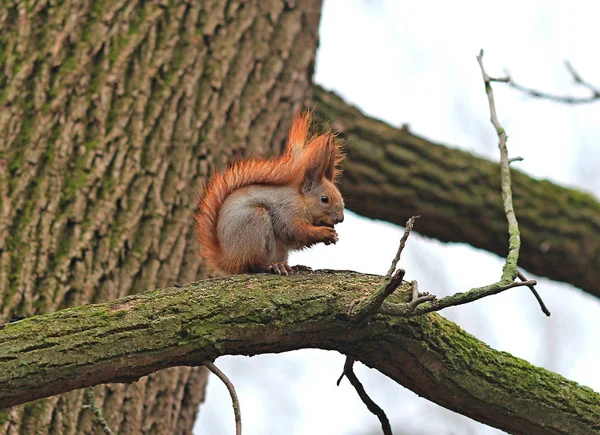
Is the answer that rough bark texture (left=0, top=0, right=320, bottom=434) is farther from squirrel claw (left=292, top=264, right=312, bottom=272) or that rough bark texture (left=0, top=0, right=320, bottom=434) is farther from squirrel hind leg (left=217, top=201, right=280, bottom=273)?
squirrel claw (left=292, top=264, right=312, bottom=272)

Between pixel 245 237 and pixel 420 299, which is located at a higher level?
pixel 245 237

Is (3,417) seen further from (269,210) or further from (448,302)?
(448,302)

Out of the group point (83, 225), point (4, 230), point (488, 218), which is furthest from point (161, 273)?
point (488, 218)

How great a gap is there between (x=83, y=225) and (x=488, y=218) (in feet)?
6.70

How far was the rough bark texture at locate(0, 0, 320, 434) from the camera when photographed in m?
2.85

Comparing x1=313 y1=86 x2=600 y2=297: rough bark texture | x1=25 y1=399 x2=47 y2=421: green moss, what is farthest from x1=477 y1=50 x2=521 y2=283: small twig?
x1=313 y1=86 x2=600 y2=297: rough bark texture

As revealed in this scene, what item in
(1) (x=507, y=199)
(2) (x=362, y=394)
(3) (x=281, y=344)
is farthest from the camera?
(1) (x=507, y=199)

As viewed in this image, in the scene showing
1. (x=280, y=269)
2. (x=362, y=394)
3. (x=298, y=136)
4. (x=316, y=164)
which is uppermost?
(x=298, y=136)

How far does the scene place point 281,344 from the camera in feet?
6.26

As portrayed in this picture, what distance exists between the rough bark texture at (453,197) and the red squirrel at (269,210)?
1507mm

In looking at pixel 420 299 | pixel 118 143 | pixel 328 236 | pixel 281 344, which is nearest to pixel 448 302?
pixel 420 299

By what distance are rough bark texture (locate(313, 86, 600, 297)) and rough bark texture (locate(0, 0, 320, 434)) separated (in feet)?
2.03

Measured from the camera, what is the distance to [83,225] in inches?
116

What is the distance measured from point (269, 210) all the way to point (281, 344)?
560 mm
